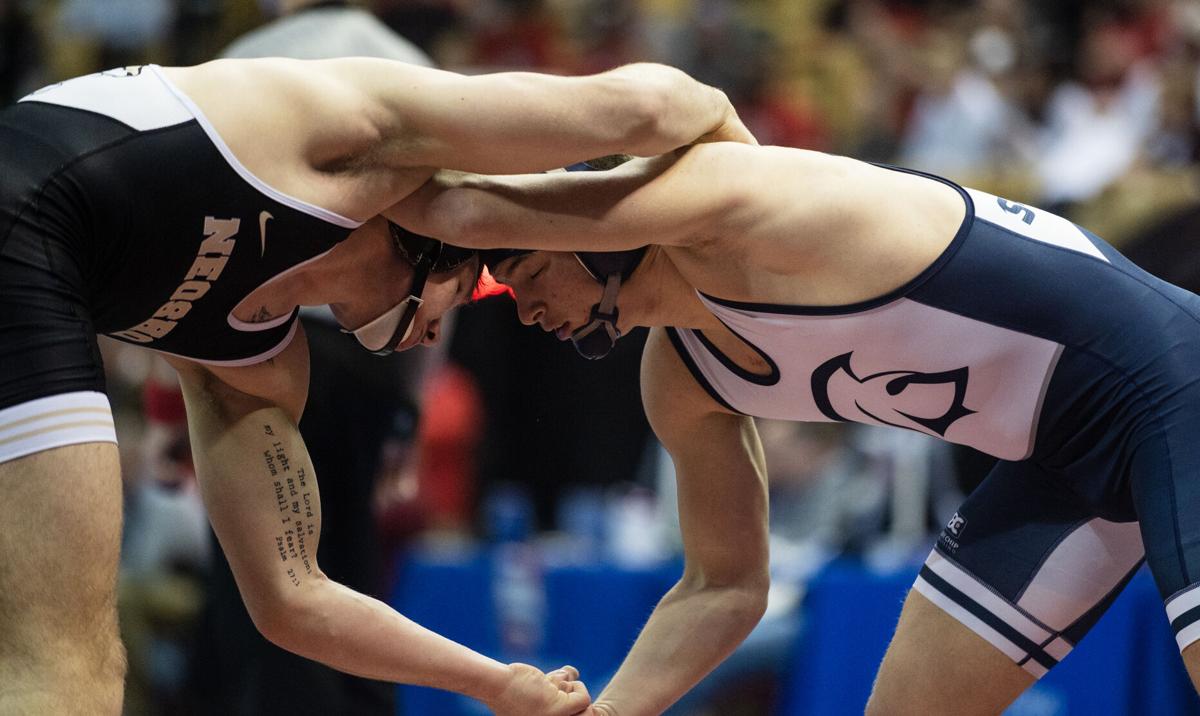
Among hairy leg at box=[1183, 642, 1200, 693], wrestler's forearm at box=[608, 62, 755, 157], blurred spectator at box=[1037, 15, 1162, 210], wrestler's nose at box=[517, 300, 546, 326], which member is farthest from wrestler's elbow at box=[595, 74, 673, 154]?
blurred spectator at box=[1037, 15, 1162, 210]

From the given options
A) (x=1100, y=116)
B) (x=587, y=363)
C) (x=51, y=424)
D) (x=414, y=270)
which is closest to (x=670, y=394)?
(x=414, y=270)

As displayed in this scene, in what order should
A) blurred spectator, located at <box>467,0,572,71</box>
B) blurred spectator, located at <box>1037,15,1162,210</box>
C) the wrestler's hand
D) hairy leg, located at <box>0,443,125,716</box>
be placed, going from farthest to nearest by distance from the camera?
blurred spectator, located at <box>467,0,572,71</box> → blurred spectator, located at <box>1037,15,1162,210</box> → the wrestler's hand → hairy leg, located at <box>0,443,125,716</box>

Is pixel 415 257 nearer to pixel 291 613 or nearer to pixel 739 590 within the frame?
pixel 291 613

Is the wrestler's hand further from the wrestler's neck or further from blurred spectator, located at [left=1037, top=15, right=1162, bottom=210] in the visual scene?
blurred spectator, located at [left=1037, top=15, right=1162, bottom=210]

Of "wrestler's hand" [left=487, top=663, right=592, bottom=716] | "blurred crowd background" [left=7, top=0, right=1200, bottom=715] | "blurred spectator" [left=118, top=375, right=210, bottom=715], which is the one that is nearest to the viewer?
"wrestler's hand" [left=487, top=663, right=592, bottom=716]

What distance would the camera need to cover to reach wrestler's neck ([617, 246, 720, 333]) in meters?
3.21

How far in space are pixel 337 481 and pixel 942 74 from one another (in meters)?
5.28

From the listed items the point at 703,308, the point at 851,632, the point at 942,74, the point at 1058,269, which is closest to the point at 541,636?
the point at 851,632

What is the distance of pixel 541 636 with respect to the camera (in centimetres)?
578

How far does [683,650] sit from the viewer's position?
3580mm

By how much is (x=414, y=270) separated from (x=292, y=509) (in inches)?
22.9

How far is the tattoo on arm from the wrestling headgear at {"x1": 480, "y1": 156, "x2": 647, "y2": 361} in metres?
0.61

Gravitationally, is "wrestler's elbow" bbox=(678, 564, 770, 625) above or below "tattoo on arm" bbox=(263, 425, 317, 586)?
below

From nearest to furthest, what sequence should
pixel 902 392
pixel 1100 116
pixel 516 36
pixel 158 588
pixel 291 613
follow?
1. pixel 902 392
2. pixel 291 613
3. pixel 158 588
4. pixel 1100 116
5. pixel 516 36
